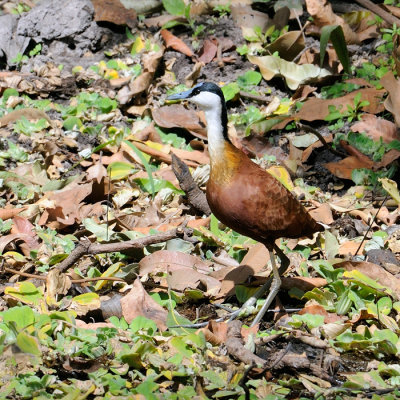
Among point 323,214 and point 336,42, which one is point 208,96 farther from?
point 336,42

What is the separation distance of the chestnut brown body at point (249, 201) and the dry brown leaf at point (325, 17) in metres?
3.37

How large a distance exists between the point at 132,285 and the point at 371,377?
1.71 meters

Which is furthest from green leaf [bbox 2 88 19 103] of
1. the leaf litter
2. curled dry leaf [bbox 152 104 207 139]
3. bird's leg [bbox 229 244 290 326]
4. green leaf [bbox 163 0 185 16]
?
bird's leg [bbox 229 244 290 326]

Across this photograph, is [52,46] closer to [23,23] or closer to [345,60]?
[23,23]

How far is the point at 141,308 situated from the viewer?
4527 millimetres

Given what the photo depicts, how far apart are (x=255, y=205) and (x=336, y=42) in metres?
2.93

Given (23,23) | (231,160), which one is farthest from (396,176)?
(23,23)

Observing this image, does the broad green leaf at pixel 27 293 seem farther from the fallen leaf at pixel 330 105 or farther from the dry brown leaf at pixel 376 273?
the fallen leaf at pixel 330 105

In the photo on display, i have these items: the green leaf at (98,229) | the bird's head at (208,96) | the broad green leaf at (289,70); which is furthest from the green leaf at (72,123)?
the bird's head at (208,96)

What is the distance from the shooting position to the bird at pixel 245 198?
4.68 meters

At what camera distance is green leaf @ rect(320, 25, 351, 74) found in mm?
6773

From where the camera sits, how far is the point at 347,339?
420 centimetres

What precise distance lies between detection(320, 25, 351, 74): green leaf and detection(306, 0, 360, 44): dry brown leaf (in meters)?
0.69

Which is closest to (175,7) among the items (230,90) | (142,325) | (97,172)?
(230,90)
